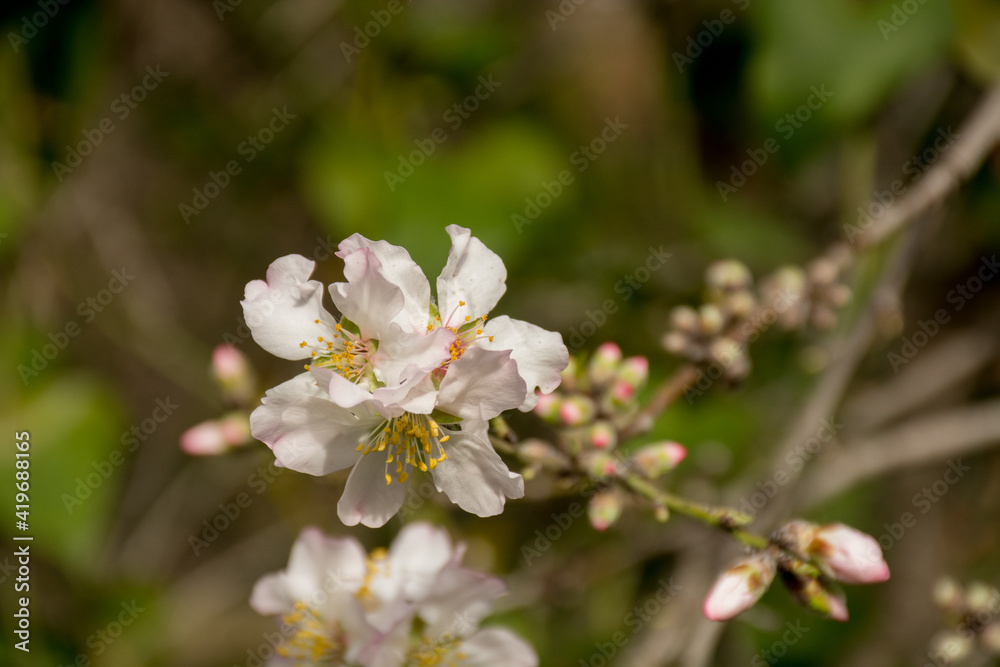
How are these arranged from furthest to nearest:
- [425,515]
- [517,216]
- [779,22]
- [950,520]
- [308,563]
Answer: [950,520] → [517,216] → [779,22] → [425,515] → [308,563]

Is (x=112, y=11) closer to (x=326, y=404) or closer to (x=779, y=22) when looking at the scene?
(x=779, y=22)

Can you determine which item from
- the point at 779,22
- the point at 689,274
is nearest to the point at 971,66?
the point at 779,22

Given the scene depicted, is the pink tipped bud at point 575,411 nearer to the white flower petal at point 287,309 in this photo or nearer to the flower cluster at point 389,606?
the flower cluster at point 389,606

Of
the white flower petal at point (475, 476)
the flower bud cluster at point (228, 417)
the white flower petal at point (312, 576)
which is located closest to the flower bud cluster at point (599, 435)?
the white flower petal at point (475, 476)

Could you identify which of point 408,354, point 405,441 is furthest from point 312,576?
point 408,354

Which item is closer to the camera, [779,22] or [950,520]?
[779,22]

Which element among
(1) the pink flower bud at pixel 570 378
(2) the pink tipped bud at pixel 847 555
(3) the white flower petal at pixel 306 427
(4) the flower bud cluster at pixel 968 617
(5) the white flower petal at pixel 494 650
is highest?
(3) the white flower petal at pixel 306 427

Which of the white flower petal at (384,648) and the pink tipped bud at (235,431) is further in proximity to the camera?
the pink tipped bud at (235,431)
